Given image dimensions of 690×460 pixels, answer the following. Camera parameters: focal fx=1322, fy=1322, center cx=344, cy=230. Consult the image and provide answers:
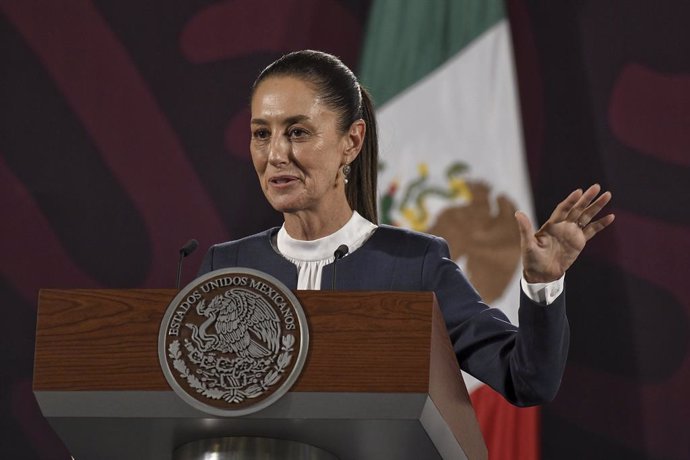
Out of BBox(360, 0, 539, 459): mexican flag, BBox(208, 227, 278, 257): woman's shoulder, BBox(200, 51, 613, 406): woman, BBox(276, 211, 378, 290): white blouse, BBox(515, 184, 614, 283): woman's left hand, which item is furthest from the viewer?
BBox(360, 0, 539, 459): mexican flag

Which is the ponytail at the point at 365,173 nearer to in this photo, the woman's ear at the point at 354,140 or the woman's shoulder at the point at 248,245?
the woman's ear at the point at 354,140

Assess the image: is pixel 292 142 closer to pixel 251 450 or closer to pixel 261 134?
pixel 261 134

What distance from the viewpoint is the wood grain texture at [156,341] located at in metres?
2.01

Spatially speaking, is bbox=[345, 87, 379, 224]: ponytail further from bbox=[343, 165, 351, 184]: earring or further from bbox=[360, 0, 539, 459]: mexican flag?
bbox=[360, 0, 539, 459]: mexican flag

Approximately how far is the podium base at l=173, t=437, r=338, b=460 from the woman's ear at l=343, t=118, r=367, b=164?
992 mm

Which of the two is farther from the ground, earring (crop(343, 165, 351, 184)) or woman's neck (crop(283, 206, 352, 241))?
earring (crop(343, 165, 351, 184))

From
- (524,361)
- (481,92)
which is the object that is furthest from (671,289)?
(524,361)

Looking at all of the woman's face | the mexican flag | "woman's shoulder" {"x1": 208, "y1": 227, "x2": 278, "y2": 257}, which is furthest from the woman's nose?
the mexican flag

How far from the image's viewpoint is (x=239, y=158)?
531 centimetres

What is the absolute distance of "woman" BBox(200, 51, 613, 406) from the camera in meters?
2.65

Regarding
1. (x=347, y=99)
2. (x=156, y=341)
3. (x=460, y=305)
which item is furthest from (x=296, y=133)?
(x=156, y=341)

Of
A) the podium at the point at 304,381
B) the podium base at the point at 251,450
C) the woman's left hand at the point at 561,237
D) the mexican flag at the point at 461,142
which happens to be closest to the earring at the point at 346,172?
the woman's left hand at the point at 561,237

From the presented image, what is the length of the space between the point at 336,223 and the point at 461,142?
2271 millimetres

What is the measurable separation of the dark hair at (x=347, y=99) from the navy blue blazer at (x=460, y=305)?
131mm
